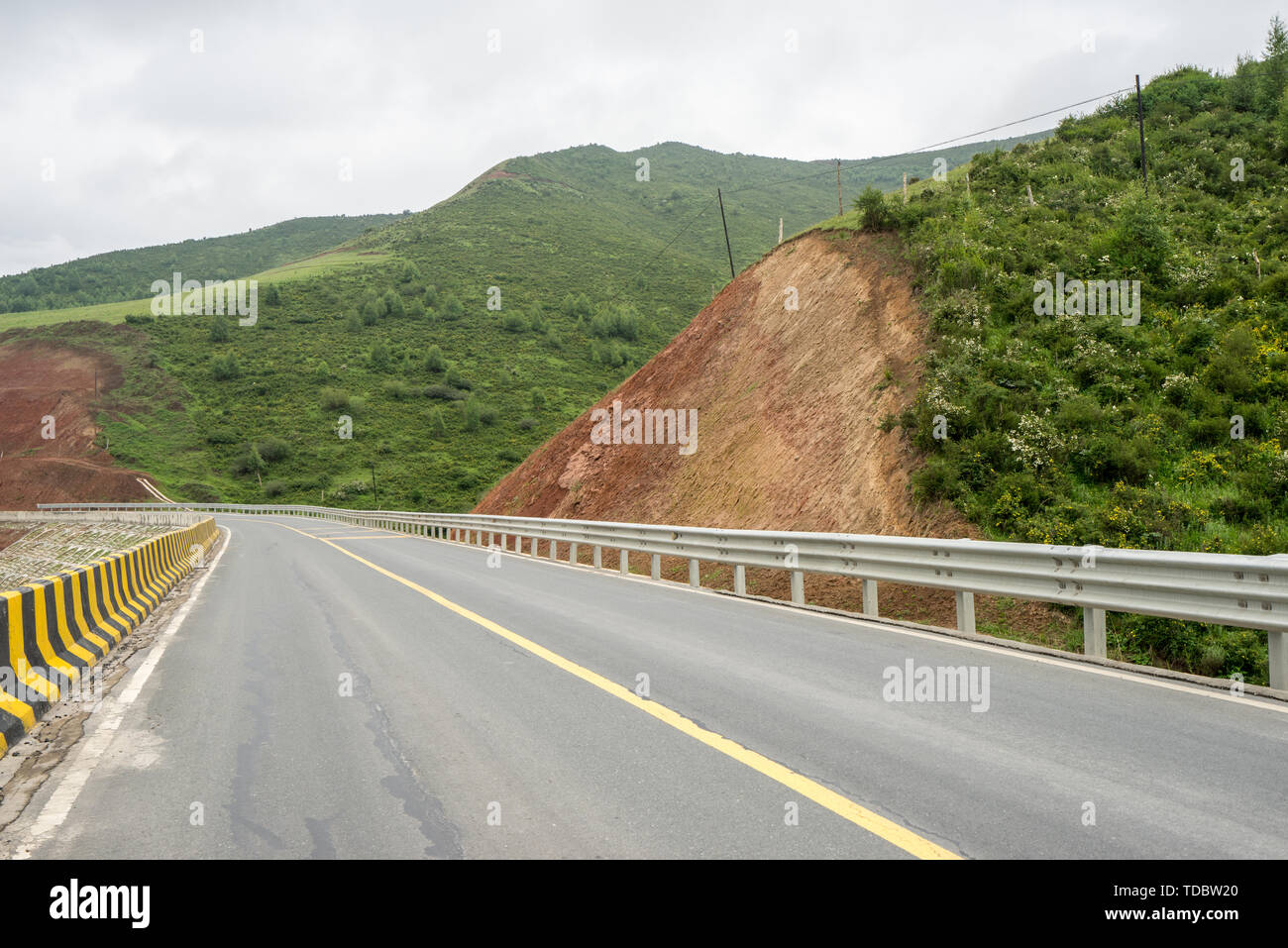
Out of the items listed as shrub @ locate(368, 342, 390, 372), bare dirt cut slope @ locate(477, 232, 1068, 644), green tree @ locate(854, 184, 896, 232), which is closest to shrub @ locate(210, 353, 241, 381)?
shrub @ locate(368, 342, 390, 372)

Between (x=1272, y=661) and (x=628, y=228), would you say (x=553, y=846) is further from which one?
(x=628, y=228)

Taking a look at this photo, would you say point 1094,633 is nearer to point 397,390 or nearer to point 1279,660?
point 1279,660

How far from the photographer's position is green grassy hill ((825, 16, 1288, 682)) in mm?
12570

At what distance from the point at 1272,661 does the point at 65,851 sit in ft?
24.6

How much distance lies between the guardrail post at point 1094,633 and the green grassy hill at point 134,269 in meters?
168

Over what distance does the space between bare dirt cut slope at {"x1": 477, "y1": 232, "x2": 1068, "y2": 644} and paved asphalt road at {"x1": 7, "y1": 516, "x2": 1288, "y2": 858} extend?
458 cm

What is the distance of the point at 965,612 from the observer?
964 cm

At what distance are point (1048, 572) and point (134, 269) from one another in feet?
663

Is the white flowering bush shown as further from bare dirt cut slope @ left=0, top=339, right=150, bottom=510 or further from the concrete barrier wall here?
bare dirt cut slope @ left=0, top=339, right=150, bottom=510

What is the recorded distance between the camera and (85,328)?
101 metres

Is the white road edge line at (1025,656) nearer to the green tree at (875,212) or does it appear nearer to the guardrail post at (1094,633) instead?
the guardrail post at (1094,633)

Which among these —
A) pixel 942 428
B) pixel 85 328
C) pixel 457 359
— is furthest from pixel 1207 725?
pixel 85 328

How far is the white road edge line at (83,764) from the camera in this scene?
14.7 feet
